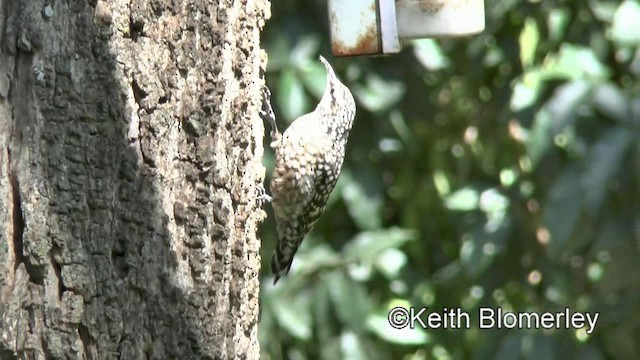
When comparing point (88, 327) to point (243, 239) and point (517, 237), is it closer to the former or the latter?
point (243, 239)

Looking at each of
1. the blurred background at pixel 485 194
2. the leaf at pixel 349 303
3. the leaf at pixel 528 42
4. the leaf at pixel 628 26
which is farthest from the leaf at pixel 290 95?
the leaf at pixel 628 26

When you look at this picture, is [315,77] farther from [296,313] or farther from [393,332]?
[393,332]

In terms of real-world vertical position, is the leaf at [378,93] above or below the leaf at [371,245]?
above

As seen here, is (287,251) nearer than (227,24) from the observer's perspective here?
No

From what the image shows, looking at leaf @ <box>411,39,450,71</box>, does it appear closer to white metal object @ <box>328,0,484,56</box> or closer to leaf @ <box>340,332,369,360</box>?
leaf @ <box>340,332,369,360</box>

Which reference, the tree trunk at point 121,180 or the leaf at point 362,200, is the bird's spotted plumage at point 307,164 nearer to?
the leaf at point 362,200

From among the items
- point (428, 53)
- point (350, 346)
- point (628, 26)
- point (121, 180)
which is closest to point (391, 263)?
point (350, 346)

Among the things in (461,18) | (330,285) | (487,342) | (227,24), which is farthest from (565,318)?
(227,24)

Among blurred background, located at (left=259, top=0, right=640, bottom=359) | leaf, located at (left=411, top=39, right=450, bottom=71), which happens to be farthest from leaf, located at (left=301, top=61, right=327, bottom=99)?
leaf, located at (left=411, top=39, right=450, bottom=71)

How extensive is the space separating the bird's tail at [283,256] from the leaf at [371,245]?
0.84 ft

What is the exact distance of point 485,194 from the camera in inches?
175

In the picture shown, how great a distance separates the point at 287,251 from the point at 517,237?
91 centimetres

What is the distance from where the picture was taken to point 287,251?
411 centimetres

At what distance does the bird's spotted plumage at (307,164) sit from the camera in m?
4.07
